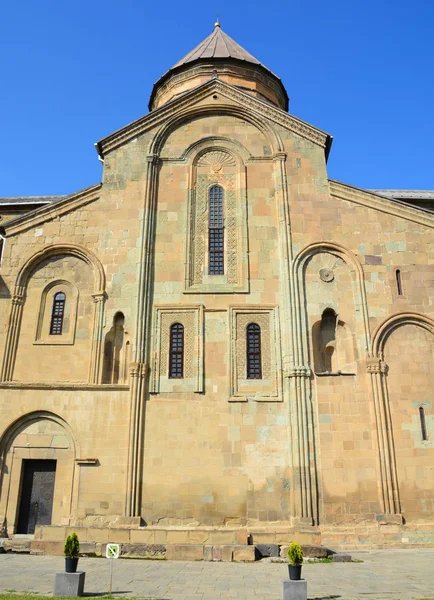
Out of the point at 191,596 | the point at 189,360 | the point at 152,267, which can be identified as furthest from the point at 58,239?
the point at 191,596

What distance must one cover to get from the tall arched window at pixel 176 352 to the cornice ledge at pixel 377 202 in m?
7.28

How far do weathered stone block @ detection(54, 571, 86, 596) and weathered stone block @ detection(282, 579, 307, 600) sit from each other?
10.7ft

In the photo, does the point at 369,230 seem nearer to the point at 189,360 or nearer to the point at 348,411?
the point at 348,411

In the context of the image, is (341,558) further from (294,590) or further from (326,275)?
(326,275)

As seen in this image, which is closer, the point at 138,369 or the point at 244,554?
the point at 244,554

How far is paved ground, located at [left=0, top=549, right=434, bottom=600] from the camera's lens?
8.59 meters

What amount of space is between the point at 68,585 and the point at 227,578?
122 inches

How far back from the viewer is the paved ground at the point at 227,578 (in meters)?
8.59

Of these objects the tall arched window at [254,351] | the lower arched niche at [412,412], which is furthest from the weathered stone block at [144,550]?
the lower arched niche at [412,412]

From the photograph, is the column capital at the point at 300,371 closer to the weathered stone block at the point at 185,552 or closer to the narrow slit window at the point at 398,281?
the narrow slit window at the point at 398,281

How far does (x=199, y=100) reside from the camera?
19.7 metres

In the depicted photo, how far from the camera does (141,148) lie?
19078 mm

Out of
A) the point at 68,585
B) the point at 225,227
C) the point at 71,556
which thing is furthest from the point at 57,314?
the point at 68,585

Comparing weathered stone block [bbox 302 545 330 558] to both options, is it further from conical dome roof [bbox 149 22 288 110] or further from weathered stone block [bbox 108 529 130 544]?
conical dome roof [bbox 149 22 288 110]
